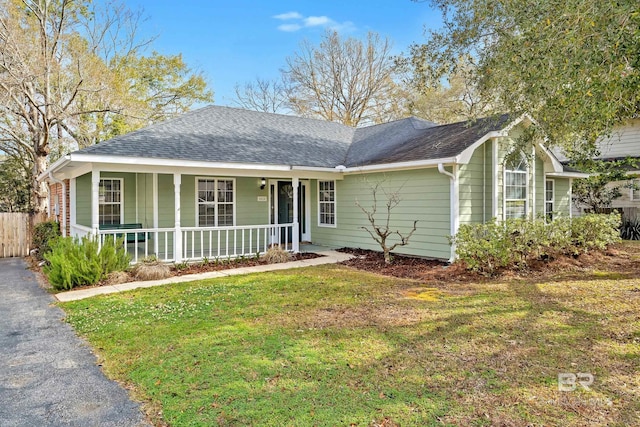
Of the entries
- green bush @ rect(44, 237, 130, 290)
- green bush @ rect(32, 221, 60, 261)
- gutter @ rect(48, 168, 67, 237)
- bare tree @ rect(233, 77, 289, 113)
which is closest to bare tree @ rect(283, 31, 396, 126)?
bare tree @ rect(233, 77, 289, 113)

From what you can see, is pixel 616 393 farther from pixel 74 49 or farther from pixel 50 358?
pixel 74 49

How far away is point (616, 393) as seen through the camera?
3.28 m

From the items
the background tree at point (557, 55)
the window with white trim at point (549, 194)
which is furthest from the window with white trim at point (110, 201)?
the window with white trim at point (549, 194)

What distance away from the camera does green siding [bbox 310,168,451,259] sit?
9.83m

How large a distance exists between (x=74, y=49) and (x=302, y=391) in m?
17.6

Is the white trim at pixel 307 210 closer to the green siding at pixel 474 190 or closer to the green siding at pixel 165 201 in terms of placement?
the green siding at pixel 165 201

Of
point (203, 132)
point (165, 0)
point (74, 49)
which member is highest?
point (165, 0)

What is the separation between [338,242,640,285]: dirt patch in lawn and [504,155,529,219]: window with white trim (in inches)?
71.2

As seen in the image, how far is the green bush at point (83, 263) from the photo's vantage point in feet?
24.4

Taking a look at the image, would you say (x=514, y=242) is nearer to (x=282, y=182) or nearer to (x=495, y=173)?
(x=495, y=173)

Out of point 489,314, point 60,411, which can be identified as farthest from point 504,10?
point 60,411

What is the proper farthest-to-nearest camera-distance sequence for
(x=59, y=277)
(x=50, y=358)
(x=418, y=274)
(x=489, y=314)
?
(x=418, y=274) → (x=59, y=277) → (x=489, y=314) → (x=50, y=358)

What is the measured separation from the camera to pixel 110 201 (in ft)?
36.7

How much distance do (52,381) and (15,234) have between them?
39.0 feet
